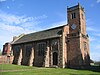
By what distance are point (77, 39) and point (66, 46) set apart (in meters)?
3.60

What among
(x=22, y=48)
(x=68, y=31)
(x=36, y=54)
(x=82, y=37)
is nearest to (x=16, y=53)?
(x=22, y=48)

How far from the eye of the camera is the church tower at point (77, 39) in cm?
3828

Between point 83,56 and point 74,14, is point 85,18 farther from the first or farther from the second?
point 83,56

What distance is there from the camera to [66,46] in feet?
133

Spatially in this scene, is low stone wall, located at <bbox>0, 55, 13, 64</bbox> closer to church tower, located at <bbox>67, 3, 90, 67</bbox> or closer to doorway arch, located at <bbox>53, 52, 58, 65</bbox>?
doorway arch, located at <bbox>53, 52, 58, 65</bbox>

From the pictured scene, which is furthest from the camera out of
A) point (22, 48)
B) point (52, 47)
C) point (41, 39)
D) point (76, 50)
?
point (22, 48)

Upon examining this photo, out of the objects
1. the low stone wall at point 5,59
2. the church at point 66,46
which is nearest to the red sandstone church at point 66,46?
the church at point 66,46

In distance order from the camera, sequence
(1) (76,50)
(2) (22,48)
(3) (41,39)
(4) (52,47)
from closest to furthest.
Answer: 1. (1) (76,50)
2. (4) (52,47)
3. (3) (41,39)
4. (2) (22,48)

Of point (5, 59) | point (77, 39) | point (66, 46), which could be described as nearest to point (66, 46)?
point (66, 46)

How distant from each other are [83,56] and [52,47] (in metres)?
8.58

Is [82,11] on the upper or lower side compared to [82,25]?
upper

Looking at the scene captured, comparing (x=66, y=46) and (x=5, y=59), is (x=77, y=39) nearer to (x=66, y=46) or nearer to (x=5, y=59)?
(x=66, y=46)

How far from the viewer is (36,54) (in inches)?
1788

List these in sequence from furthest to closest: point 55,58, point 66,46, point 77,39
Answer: point 55,58
point 66,46
point 77,39
